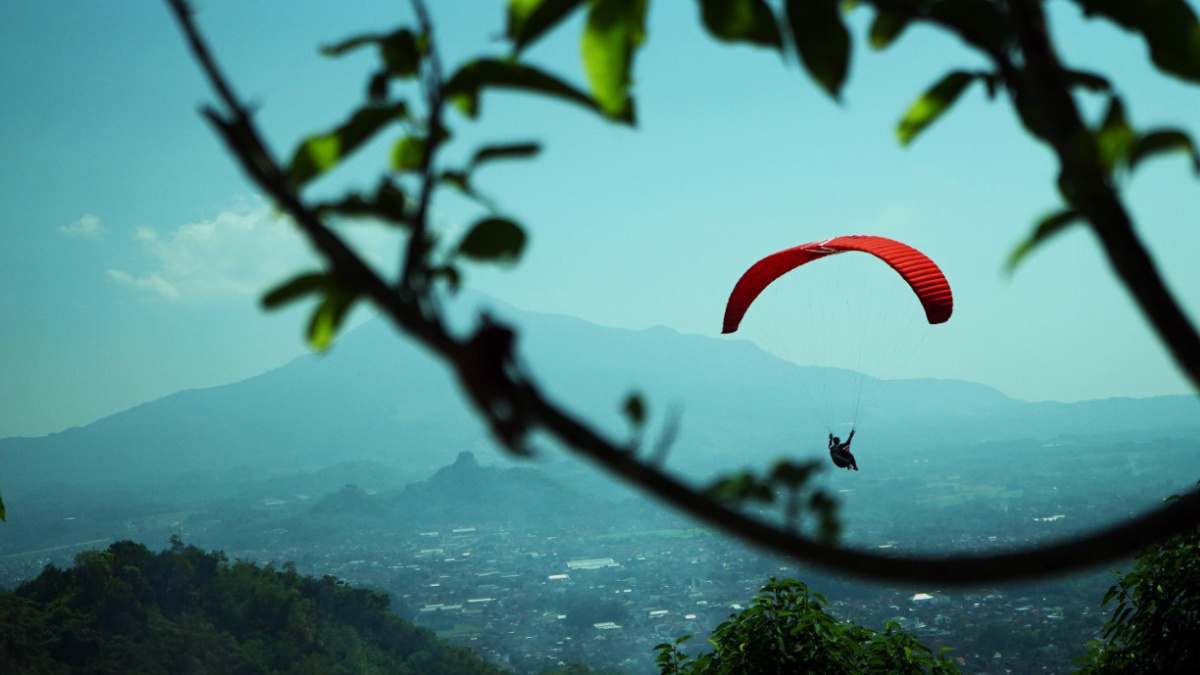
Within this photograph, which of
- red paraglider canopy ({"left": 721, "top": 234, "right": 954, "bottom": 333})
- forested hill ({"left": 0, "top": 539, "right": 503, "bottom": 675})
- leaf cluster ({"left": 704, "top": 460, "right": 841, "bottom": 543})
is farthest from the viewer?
forested hill ({"left": 0, "top": 539, "right": 503, "bottom": 675})

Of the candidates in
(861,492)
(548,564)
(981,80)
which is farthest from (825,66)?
(861,492)

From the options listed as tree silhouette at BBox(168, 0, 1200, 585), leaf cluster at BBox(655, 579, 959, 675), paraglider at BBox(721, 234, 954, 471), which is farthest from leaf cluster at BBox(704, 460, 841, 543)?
paraglider at BBox(721, 234, 954, 471)

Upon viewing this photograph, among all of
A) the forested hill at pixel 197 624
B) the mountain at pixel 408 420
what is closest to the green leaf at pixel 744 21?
the forested hill at pixel 197 624

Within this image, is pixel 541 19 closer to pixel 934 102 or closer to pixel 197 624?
pixel 934 102

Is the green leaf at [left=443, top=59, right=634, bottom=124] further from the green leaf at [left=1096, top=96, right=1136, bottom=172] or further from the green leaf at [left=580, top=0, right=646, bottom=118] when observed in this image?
the green leaf at [left=1096, top=96, right=1136, bottom=172]

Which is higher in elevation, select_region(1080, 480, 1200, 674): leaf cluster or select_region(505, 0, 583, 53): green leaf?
select_region(505, 0, 583, 53): green leaf

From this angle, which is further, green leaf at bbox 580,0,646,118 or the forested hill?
the forested hill

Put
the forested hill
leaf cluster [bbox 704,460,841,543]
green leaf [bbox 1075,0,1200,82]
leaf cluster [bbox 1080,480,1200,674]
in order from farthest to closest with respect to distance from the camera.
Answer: the forested hill → leaf cluster [bbox 1080,480,1200,674] → green leaf [bbox 1075,0,1200,82] → leaf cluster [bbox 704,460,841,543]
